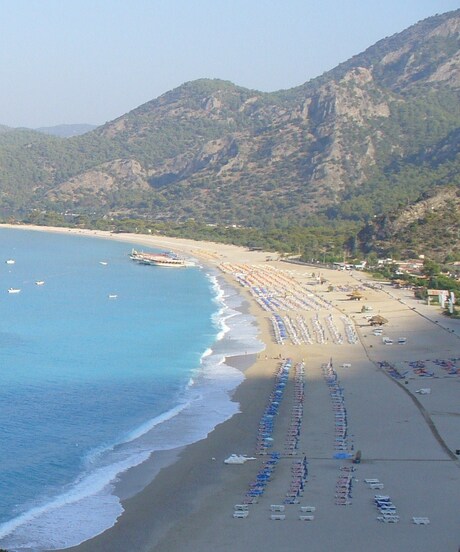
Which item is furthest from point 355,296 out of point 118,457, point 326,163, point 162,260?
point 326,163

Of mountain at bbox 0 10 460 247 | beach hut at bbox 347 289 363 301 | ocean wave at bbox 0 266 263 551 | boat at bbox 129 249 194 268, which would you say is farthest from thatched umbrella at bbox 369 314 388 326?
mountain at bbox 0 10 460 247

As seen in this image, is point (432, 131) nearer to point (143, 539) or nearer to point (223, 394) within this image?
point (223, 394)

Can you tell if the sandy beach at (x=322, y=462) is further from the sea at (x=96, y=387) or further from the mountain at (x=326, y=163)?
the mountain at (x=326, y=163)

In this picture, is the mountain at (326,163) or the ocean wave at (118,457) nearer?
the ocean wave at (118,457)

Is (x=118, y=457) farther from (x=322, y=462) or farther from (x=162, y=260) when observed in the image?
(x=162, y=260)

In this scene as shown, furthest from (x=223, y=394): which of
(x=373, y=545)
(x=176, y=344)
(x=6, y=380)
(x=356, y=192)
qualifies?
(x=356, y=192)

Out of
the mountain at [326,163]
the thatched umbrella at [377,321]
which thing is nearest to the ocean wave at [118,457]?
the thatched umbrella at [377,321]
